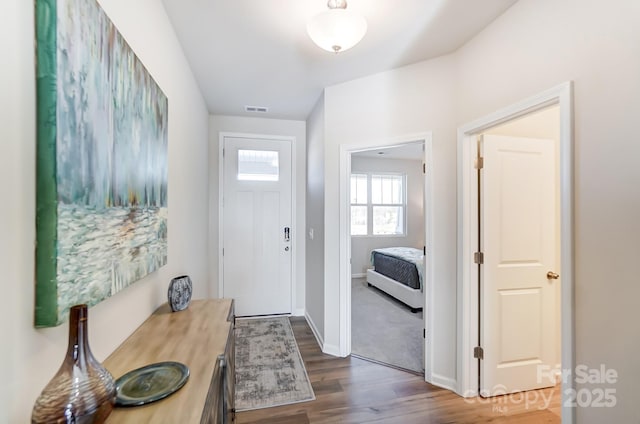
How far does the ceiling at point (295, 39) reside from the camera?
5.74ft

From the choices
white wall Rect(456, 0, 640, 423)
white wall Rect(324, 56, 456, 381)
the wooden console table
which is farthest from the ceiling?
the wooden console table

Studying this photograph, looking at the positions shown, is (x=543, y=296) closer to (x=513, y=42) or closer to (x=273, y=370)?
(x=513, y=42)

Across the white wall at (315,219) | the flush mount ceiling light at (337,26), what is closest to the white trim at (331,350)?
the white wall at (315,219)

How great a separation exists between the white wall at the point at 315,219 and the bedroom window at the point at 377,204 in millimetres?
2841

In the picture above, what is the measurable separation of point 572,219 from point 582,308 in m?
0.44

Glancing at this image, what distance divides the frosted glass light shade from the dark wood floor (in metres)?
2.41

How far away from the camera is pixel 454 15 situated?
6.01ft

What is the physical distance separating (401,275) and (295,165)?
2.39 m

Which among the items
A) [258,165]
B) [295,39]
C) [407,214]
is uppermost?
[295,39]

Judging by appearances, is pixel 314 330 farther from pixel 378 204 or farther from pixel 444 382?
pixel 378 204

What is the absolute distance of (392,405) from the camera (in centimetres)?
206

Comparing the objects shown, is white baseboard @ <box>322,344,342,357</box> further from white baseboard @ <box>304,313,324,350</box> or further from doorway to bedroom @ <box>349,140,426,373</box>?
doorway to bedroom @ <box>349,140,426,373</box>

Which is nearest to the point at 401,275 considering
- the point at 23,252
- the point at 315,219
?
the point at 315,219

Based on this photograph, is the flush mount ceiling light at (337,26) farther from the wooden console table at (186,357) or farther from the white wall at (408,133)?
the wooden console table at (186,357)
